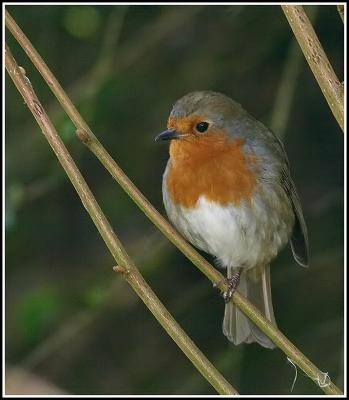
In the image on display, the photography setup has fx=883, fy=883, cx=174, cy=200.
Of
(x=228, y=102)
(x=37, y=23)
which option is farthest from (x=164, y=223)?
(x=37, y=23)

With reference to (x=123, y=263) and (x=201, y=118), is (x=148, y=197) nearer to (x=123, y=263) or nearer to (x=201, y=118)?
(x=201, y=118)

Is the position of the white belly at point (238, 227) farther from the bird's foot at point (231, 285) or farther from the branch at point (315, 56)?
the branch at point (315, 56)

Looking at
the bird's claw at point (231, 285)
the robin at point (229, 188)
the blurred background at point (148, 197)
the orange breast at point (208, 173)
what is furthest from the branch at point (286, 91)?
the bird's claw at point (231, 285)

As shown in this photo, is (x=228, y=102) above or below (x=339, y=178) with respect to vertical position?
above

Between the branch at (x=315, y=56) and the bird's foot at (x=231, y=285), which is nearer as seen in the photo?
the branch at (x=315, y=56)

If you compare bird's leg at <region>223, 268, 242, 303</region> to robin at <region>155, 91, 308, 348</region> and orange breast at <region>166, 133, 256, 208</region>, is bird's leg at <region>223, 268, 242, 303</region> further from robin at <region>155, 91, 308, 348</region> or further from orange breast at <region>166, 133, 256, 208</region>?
orange breast at <region>166, 133, 256, 208</region>

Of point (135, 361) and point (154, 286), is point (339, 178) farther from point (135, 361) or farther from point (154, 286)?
point (135, 361)
